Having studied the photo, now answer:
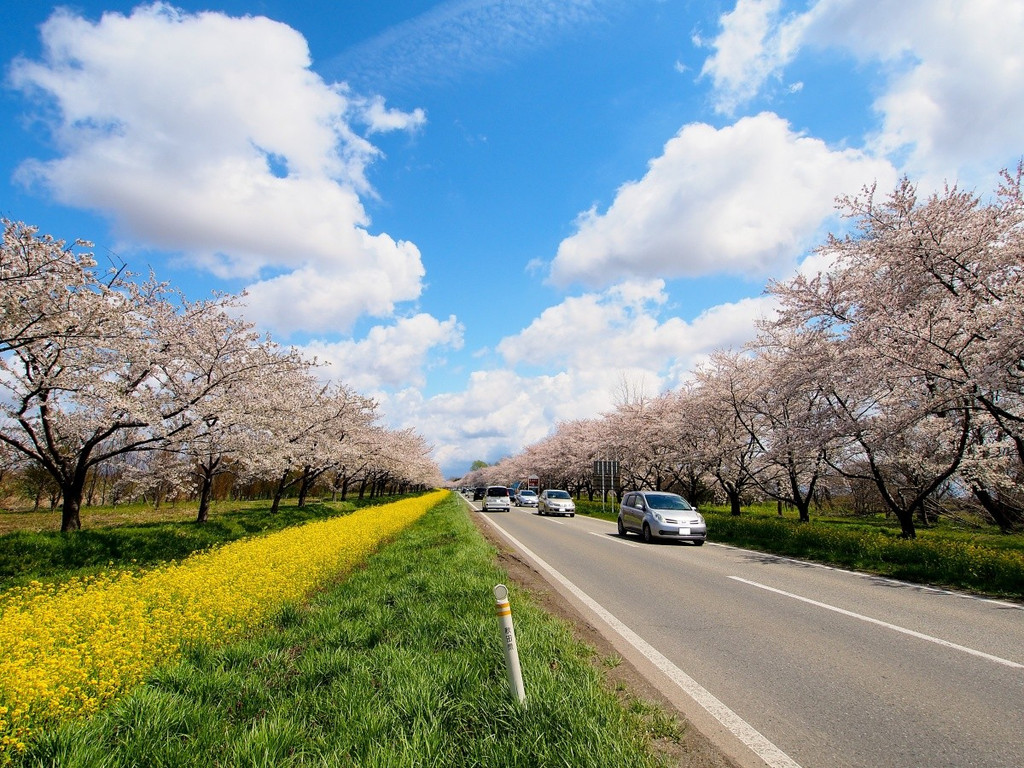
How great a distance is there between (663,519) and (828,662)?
10486mm

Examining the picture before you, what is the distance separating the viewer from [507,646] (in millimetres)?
3352

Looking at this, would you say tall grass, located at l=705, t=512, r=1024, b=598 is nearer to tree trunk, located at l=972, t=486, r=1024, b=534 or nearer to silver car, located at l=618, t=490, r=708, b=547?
silver car, located at l=618, t=490, r=708, b=547

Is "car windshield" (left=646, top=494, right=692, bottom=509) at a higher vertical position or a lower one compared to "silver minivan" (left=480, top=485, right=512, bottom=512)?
higher

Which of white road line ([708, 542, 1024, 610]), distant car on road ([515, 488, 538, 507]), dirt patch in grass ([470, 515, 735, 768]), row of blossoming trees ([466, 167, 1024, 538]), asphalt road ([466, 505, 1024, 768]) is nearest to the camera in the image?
dirt patch in grass ([470, 515, 735, 768])

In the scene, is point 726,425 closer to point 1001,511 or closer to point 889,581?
point 1001,511

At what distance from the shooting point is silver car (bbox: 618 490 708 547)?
49.2 ft

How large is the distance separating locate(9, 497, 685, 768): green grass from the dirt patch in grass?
10 cm

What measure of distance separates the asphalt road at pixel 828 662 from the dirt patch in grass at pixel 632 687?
17 centimetres

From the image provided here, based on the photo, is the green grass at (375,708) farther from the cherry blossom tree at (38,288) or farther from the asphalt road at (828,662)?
the cherry blossom tree at (38,288)

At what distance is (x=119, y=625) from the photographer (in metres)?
4.90

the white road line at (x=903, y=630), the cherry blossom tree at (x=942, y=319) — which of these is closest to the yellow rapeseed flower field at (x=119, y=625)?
the white road line at (x=903, y=630)

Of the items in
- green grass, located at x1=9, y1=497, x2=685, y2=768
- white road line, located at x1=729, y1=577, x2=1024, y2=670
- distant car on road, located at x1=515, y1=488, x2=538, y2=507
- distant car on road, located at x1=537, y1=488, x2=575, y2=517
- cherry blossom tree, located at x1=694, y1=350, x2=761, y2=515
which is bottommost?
distant car on road, located at x1=515, y1=488, x2=538, y2=507

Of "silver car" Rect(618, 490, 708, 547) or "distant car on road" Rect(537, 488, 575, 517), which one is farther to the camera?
"distant car on road" Rect(537, 488, 575, 517)

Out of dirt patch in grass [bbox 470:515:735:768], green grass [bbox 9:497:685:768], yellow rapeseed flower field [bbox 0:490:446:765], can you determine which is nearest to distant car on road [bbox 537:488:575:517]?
dirt patch in grass [bbox 470:515:735:768]
